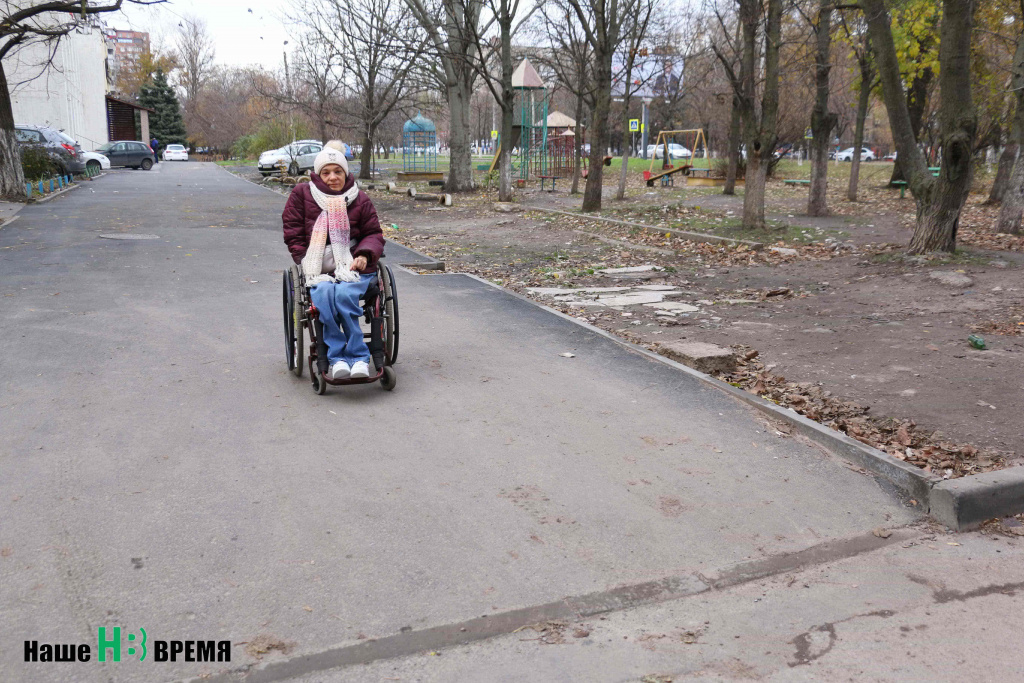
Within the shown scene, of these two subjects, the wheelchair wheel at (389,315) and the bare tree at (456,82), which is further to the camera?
the bare tree at (456,82)

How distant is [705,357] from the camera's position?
23.7ft

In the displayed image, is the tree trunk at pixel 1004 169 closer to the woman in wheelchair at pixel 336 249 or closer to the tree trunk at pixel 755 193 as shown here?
the tree trunk at pixel 755 193

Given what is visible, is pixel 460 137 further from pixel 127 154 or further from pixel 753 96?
pixel 127 154

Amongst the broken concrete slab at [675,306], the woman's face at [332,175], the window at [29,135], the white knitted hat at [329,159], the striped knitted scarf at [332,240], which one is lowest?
the broken concrete slab at [675,306]

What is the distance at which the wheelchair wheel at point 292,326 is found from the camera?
639cm

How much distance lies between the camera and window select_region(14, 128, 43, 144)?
28.3m

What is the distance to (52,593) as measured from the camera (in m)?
3.50

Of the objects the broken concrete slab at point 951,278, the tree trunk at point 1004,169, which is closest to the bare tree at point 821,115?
the tree trunk at point 1004,169

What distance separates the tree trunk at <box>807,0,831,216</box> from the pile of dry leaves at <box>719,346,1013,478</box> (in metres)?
10.3

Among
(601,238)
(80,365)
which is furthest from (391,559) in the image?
(601,238)

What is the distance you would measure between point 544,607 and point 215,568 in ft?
4.71

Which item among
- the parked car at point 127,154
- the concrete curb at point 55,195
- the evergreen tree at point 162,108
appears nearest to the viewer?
the concrete curb at point 55,195

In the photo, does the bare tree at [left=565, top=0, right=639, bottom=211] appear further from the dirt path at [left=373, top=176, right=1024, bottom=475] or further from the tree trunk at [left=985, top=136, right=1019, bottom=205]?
the tree trunk at [left=985, top=136, right=1019, bottom=205]

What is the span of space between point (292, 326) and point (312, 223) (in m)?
0.84
